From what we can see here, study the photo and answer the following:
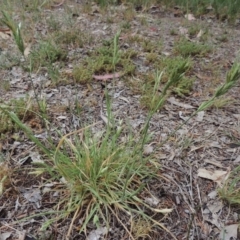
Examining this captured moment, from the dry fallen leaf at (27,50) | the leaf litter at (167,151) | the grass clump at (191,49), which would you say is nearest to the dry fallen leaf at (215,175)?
the leaf litter at (167,151)

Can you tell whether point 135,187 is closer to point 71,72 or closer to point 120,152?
point 120,152

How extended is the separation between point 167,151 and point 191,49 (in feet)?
3.80

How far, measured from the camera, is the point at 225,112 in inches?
81.9

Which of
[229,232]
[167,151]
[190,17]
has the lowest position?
[229,232]

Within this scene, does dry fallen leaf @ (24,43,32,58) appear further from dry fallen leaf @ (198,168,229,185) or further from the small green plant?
the small green plant

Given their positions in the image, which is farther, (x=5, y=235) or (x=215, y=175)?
(x=215, y=175)

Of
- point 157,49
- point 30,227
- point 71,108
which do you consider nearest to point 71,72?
point 71,108

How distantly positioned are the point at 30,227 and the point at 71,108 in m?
0.80

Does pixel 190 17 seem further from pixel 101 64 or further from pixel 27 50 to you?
pixel 27 50

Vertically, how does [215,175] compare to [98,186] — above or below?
below

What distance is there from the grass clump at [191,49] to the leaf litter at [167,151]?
0.22 feet

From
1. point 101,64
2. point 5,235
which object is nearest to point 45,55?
point 101,64

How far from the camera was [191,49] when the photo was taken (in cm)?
259

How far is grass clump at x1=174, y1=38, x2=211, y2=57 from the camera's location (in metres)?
2.59
